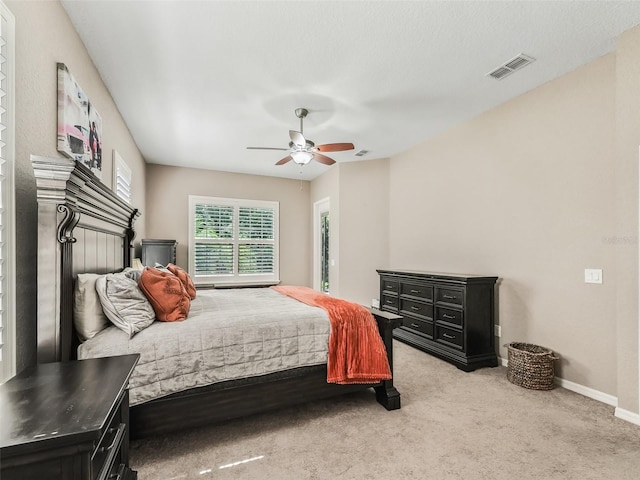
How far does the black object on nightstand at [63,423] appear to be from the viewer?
2.75 feet

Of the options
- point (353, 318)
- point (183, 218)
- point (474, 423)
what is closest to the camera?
point (474, 423)

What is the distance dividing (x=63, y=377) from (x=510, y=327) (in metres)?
3.68

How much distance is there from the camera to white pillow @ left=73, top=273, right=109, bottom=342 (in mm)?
1786

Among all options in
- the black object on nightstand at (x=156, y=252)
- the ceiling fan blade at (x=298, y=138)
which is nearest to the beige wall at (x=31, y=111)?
the ceiling fan blade at (x=298, y=138)

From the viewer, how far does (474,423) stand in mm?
2250

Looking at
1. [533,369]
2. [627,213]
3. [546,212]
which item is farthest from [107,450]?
[546,212]

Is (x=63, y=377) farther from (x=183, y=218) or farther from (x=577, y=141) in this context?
(x=183, y=218)

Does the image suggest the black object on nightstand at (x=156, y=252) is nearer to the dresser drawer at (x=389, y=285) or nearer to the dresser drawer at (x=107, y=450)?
the dresser drawer at (x=389, y=285)

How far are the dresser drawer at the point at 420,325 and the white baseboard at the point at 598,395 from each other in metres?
1.22

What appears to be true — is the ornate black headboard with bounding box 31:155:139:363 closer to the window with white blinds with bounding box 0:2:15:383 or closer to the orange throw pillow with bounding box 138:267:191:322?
the window with white blinds with bounding box 0:2:15:383

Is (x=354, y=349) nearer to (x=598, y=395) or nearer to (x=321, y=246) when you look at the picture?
(x=598, y=395)

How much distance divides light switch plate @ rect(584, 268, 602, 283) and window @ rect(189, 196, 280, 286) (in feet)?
16.3

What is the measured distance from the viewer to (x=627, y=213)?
2330 millimetres

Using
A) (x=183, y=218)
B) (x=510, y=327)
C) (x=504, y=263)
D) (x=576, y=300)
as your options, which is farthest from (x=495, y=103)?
(x=183, y=218)
